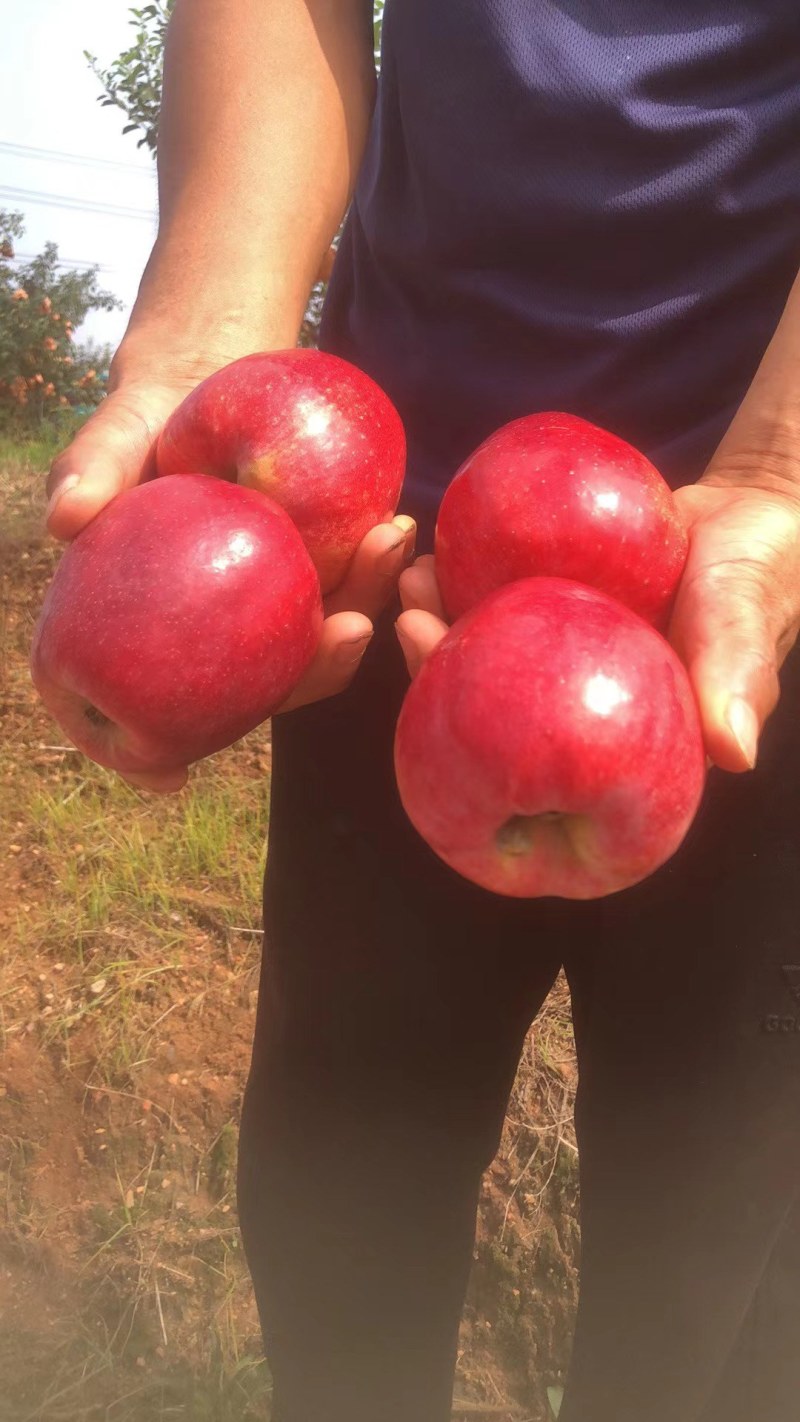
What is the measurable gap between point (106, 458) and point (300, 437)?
258 millimetres

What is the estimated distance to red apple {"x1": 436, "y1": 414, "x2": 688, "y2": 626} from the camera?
130 centimetres

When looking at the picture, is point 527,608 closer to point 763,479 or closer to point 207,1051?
point 763,479

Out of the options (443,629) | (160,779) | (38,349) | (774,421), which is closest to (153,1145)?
(160,779)

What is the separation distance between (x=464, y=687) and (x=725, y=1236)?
93cm

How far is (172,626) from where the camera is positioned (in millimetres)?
1274

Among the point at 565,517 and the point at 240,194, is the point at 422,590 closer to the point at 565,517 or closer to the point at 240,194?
the point at 565,517

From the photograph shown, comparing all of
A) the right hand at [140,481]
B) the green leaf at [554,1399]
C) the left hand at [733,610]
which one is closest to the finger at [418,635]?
the left hand at [733,610]

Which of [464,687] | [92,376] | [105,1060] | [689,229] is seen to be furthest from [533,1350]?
[92,376]

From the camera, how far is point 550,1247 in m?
2.57

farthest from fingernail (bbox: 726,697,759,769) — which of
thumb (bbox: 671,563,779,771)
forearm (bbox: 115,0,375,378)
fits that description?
forearm (bbox: 115,0,375,378)

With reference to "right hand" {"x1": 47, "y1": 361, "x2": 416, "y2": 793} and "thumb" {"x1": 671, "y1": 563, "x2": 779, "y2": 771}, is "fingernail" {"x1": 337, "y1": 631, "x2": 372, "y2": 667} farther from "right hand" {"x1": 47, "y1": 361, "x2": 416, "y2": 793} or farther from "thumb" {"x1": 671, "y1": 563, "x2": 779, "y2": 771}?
"thumb" {"x1": 671, "y1": 563, "x2": 779, "y2": 771}

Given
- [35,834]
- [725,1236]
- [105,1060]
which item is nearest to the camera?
[725,1236]

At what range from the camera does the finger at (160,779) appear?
140 centimetres

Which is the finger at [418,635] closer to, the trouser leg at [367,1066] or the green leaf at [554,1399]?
the trouser leg at [367,1066]
